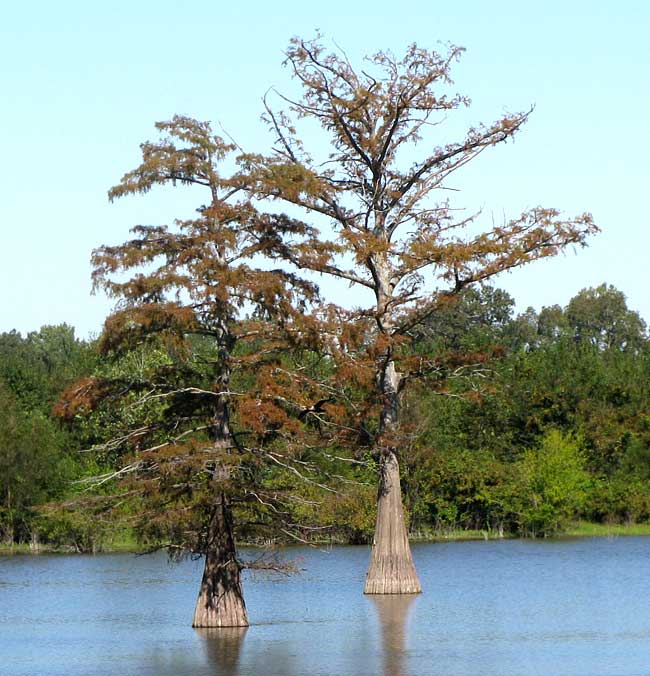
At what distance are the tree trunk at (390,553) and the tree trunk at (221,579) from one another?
27.8 ft

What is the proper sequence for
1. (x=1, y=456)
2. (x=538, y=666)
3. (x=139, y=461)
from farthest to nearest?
(x=1, y=456)
(x=139, y=461)
(x=538, y=666)

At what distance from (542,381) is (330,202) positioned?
160ft

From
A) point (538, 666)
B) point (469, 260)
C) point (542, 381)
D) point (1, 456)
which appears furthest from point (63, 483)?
point (538, 666)

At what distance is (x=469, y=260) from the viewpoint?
4075 cm

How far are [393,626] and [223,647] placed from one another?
5692 millimetres

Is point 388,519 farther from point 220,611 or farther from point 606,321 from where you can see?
point 606,321

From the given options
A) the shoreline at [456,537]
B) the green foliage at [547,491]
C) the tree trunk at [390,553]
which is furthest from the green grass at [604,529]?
the tree trunk at [390,553]

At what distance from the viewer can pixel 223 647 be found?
30766mm

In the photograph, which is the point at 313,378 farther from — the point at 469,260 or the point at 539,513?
the point at 539,513

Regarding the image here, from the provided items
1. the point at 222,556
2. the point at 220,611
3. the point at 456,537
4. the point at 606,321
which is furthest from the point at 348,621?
the point at 606,321

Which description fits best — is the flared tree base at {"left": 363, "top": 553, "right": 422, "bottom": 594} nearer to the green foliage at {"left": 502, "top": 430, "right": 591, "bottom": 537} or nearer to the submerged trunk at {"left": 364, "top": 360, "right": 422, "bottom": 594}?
the submerged trunk at {"left": 364, "top": 360, "right": 422, "bottom": 594}

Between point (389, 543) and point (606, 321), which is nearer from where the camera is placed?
point (389, 543)

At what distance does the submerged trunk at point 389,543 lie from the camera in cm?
4153

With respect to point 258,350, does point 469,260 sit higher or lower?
higher
